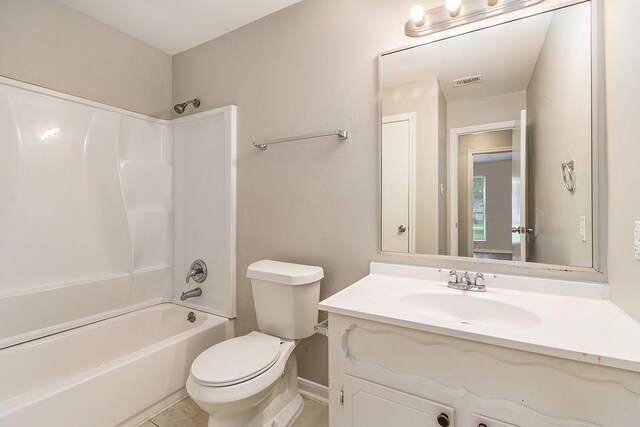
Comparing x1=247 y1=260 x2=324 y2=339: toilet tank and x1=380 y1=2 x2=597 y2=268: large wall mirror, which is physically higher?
x1=380 y1=2 x2=597 y2=268: large wall mirror

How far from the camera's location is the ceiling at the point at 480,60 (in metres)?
1.22

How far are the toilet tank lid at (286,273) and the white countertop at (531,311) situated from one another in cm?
31

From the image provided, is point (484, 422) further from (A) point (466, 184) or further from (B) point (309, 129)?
(B) point (309, 129)

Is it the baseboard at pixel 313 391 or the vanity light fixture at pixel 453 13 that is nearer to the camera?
the vanity light fixture at pixel 453 13

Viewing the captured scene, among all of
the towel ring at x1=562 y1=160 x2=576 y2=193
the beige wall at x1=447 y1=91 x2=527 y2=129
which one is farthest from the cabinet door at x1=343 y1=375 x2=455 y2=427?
the beige wall at x1=447 y1=91 x2=527 y2=129

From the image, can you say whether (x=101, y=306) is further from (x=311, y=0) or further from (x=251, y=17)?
(x=311, y=0)

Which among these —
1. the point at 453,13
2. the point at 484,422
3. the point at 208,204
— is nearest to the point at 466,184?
the point at 453,13

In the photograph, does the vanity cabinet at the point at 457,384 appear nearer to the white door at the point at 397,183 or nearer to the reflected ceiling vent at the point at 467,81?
the white door at the point at 397,183

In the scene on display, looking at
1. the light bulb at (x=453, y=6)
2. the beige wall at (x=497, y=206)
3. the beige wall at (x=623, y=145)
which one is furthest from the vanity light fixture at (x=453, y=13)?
the beige wall at (x=497, y=206)

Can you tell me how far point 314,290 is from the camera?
1.57m

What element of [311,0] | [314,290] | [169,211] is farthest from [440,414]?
[169,211]

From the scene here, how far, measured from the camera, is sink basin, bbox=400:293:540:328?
1062 millimetres

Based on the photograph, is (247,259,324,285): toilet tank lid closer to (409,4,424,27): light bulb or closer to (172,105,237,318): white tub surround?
(172,105,237,318): white tub surround

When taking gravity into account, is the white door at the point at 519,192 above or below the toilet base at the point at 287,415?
above
